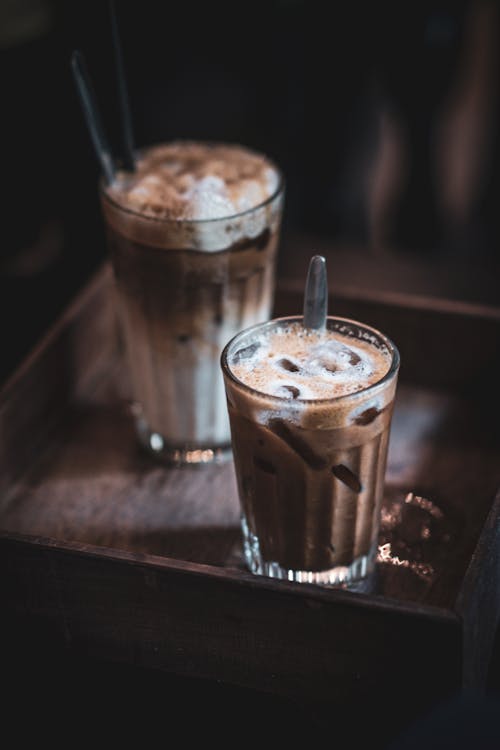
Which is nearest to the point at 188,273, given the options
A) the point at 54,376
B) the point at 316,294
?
the point at 316,294

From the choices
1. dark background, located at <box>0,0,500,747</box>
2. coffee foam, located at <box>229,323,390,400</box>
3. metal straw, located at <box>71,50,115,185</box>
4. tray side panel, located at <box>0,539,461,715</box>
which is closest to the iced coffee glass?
coffee foam, located at <box>229,323,390,400</box>

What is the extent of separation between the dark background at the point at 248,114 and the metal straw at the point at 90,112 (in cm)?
39

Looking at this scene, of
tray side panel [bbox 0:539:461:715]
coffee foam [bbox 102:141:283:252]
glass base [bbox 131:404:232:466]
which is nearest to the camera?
tray side panel [bbox 0:539:461:715]

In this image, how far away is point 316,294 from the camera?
908mm

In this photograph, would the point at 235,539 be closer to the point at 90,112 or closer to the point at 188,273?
the point at 188,273

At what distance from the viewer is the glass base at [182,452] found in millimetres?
1151

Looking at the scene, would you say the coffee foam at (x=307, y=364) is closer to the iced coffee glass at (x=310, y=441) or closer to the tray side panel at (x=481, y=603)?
the iced coffee glass at (x=310, y=441)

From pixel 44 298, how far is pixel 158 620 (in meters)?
0.92

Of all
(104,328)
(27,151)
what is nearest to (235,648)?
(104,328)

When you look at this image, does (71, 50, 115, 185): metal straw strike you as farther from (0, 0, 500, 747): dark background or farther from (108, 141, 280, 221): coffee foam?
(0, 0, 500, 747): dark background

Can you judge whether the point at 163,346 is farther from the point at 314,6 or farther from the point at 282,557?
the point at 314,6

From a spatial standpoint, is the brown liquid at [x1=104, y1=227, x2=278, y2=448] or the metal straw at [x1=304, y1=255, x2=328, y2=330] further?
the brown liquid at [x1=104, y1=227, x2=278, y2=448]

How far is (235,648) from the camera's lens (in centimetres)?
82

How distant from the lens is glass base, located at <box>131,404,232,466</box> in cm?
115
